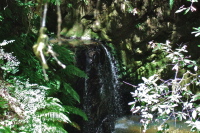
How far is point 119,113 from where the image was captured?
21.2 ft

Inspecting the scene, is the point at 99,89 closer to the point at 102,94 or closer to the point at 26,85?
the point at 102,94

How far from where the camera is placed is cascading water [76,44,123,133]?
511cm

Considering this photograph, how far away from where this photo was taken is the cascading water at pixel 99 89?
511 centimetres

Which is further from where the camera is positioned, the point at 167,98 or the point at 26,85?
the point at 26,85

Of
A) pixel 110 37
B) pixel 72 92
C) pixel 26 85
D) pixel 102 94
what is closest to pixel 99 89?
pixel 102 94

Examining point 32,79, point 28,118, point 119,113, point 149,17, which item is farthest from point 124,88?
point 28,118

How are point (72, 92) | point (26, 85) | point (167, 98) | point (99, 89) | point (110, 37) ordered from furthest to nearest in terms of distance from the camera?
point (110, 37)
point (99, 89)
point (72, 92)
point (26, 85)
point (167, 98)

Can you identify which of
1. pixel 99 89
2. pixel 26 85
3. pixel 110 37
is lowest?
pixel 26 85

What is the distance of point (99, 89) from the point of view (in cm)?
549

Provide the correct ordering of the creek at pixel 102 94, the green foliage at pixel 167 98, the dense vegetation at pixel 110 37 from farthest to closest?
the creek at pixel 102 94
the dense vegetation at pixel 110 37
the green foliage at pixel 167 98

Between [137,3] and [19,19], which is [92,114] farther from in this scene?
[137,3]

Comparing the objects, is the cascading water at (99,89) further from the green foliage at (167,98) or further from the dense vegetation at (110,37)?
the green foliage at (167,98)

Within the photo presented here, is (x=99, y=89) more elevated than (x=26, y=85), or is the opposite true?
(x=99, y=89)

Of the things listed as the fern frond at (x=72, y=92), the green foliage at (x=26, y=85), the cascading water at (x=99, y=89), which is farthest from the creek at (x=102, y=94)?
the fern frond at (x=72, y=92)
